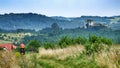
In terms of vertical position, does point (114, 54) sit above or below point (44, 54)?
above

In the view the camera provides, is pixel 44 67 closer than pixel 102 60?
No

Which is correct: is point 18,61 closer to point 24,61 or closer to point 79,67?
point 24,61

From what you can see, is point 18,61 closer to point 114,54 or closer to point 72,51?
point 114,54

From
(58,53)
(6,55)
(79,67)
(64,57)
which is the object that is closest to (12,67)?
(6,55)

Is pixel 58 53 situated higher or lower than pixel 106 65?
lower

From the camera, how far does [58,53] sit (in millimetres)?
30172

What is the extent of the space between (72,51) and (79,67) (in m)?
9.24

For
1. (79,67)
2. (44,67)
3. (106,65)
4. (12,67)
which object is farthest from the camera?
(44,67)

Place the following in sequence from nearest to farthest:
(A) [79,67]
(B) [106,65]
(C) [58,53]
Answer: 1. (B) [106,65]
2. (A) [79,67]
3. (C) [58,53]

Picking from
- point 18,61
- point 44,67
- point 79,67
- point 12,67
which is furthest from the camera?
point 44,67

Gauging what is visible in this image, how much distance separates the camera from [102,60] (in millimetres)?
14055

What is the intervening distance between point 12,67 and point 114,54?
4.02 m

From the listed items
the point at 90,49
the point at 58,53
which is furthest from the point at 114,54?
the point at 58,53

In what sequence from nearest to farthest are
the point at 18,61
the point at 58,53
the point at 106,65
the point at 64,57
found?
the point at 106,65, the point at 18,61, the point at 64,57, the point at 58,53
